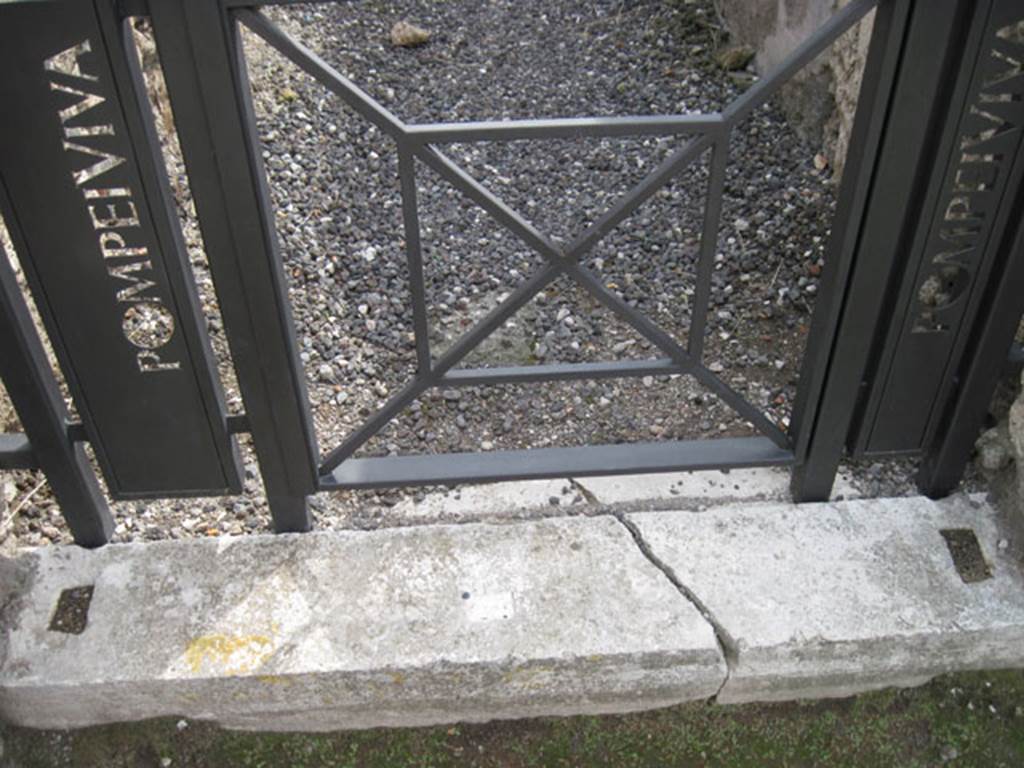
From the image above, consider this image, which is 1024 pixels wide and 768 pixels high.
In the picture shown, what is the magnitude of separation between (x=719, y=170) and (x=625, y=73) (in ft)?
8.32

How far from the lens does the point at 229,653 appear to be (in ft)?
6.35

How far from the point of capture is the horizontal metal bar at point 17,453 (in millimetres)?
1965

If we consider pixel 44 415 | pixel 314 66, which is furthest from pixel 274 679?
pixel 314 66

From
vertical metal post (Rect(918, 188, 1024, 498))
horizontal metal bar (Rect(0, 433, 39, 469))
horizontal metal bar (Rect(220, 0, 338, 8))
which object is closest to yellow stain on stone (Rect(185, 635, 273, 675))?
horizontal metal bar (Rect(0, 433, 39, 469))

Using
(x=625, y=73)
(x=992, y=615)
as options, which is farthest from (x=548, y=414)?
(x=625, y=73)

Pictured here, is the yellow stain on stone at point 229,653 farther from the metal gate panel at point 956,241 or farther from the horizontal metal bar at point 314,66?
the metal gate panel at point 956,241

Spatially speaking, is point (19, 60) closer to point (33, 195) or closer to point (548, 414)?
point (33, 195)

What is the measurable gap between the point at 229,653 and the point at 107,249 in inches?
32.2

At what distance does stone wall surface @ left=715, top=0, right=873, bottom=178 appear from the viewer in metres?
3.31

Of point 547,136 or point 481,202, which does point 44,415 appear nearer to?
point 481,202

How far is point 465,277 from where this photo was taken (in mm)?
3154

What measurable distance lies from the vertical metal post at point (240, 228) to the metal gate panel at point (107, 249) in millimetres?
61

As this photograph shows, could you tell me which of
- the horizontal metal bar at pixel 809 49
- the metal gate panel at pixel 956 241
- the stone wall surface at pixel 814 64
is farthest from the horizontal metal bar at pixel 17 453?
the stone wall surface at pixel 814 64

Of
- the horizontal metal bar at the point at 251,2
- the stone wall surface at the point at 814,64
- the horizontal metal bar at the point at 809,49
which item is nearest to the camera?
the horizontal metal bar at the point at 251,2
